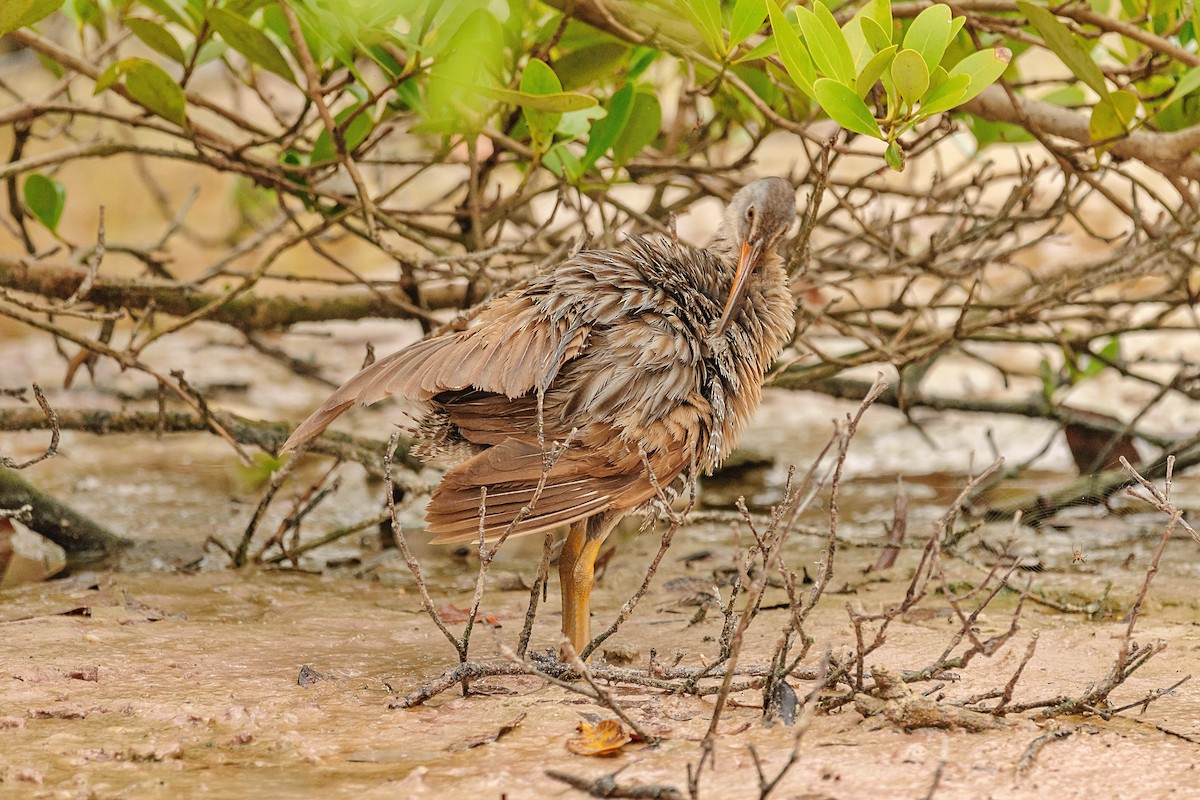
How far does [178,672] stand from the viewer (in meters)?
3.04

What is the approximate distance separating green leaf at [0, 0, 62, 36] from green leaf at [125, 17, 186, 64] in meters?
0.44

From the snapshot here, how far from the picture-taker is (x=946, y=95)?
2.86 m

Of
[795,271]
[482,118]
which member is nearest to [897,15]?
[795,271]

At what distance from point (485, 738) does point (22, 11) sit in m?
2.43

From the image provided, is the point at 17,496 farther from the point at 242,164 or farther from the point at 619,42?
the point at 619,42

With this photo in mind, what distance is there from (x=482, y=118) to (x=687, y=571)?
2.05 m

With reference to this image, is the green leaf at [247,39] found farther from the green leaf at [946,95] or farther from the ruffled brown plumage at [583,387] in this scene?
the green leaf at [946,95]

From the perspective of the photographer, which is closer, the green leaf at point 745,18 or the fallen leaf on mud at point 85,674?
the fallen leaf on mud at point 85,674

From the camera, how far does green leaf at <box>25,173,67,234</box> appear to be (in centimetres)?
430

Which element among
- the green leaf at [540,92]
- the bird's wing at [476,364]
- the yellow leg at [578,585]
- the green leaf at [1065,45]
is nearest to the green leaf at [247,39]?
the green leaf at [540,92]

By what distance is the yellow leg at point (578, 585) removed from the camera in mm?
3492

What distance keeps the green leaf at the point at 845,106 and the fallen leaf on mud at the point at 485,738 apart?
1658 mm

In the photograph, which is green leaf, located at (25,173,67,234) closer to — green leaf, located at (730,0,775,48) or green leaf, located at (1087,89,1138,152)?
green leaf, located at (730,0,775,48)

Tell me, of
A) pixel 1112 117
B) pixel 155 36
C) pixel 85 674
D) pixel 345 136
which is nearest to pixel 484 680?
A: pixel 85 674
